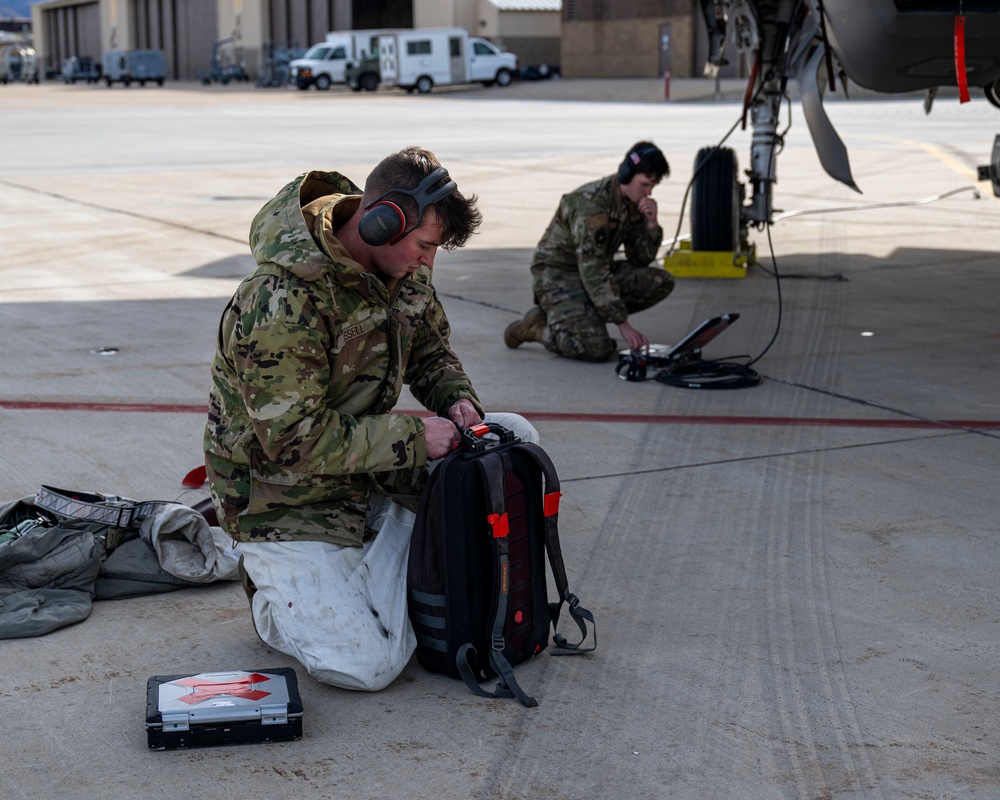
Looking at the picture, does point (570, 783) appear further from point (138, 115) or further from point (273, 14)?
point (273, 14)

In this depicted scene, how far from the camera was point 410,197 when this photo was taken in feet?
10.4

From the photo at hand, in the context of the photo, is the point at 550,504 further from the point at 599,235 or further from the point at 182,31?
the point at 182,31

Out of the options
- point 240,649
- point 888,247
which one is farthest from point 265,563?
point 888,247

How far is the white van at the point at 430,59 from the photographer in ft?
162

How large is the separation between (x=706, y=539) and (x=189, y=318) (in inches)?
189

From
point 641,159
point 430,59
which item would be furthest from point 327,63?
point 641,159

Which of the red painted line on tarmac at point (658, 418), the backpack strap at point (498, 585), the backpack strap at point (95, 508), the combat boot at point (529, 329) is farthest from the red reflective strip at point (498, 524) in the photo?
the combat boot at point (529, 329)

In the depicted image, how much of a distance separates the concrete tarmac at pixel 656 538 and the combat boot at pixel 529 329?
101 mm

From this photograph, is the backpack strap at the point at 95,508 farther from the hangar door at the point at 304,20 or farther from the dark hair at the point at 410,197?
the hangar door at the point at 304,20

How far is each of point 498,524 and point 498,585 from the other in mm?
168

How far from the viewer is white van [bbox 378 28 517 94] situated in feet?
162

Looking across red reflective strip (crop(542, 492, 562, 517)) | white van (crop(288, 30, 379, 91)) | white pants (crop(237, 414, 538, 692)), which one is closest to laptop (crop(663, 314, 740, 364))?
red reflective strip (crop(542, 492, 562, 517))

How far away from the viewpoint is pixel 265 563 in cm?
337

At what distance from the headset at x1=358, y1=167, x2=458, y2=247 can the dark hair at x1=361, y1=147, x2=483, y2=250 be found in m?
0.01
